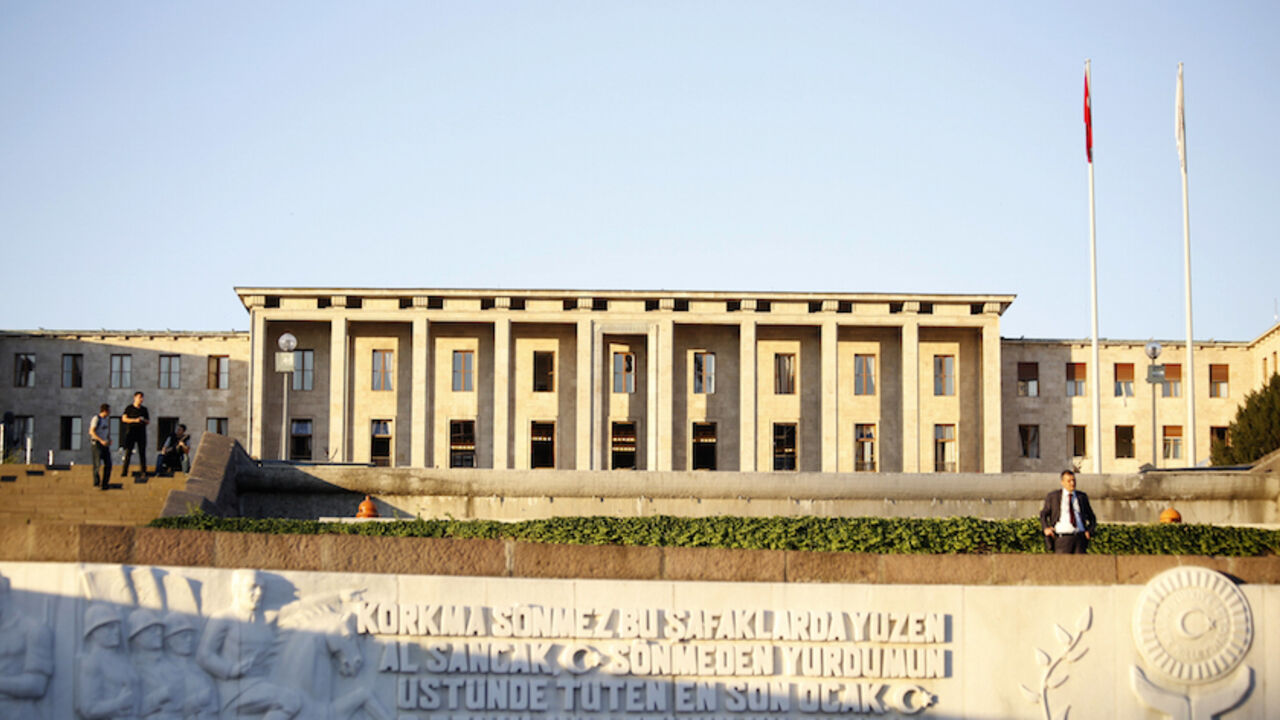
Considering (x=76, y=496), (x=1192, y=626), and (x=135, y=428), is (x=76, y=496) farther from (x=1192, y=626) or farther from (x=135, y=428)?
(x=1192, y=626)

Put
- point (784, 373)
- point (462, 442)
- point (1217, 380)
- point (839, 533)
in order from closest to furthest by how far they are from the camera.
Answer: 1. point (839, 533)
2. point (462, 442)
3. point (784, 373)
4. point (1217, 380)

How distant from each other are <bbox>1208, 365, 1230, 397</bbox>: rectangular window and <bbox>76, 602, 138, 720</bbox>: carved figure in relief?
56.9 metres

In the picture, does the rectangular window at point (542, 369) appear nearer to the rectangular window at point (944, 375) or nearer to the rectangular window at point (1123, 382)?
the rectangular window at point (944, 375)

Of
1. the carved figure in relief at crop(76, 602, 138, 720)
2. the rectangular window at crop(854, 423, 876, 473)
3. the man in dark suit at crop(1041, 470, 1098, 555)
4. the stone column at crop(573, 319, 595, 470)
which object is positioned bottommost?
the carved figure in relief at crop(76, 602, 138, 720)

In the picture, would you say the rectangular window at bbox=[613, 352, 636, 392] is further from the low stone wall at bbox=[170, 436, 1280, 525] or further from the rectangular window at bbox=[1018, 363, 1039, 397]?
the low stone wall at bbox=[170, 436, 1280, 525]

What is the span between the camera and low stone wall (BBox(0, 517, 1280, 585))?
11422 mm

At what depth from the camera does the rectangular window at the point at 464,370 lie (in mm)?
56312

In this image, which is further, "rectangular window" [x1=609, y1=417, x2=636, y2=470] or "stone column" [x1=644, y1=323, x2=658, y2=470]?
"rectangular window" [x1=609, y1=417, x2=636, y2=470]

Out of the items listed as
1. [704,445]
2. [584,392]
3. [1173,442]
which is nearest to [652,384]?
[584,392]

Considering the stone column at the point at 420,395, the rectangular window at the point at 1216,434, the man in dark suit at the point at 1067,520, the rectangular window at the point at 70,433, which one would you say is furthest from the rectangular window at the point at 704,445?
the man in dark suit at the point at 1067,520

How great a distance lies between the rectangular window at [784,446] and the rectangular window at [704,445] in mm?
2745

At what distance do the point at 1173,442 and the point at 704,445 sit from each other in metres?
21.8

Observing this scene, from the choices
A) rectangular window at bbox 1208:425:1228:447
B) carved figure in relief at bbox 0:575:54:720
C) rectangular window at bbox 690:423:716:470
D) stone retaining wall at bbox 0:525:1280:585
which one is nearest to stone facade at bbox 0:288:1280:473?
rectangular window at bbox 690:423:716:470

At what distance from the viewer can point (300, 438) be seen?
55094 mm
